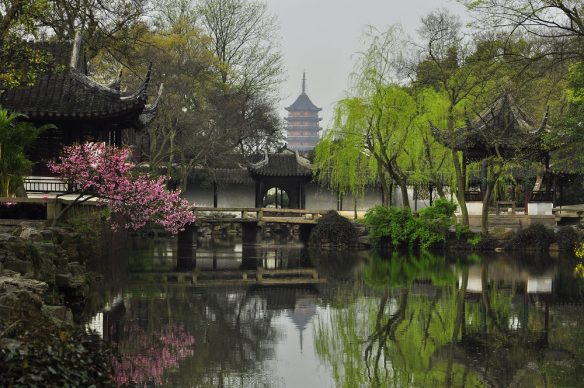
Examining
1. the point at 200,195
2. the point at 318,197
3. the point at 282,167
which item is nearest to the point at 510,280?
the point at 282,167

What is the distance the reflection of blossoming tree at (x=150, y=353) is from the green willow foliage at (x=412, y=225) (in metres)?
19.1

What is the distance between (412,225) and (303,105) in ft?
329

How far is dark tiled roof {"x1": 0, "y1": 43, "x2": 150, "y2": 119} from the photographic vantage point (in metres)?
22.3

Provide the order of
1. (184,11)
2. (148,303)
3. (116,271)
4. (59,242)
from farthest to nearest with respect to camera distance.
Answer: (184,11) < (116,271) < (59,242) < (148,303)

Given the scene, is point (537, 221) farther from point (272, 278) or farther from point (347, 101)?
point (272, 278)

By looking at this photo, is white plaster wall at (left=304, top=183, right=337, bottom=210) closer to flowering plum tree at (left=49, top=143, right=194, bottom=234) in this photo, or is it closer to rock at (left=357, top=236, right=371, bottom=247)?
rock at (left=357, top=236, right=371, bottom=247)

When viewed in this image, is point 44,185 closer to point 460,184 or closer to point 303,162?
point 460,184

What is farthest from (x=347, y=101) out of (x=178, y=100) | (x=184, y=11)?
(x=184, y=11)

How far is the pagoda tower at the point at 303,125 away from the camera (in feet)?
422

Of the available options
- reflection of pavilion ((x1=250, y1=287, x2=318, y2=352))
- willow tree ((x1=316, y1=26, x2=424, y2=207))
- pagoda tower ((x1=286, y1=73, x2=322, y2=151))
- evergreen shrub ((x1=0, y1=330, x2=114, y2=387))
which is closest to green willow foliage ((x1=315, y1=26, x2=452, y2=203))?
willow tree ((x1=316, y1=26, x2=424, y2=207))

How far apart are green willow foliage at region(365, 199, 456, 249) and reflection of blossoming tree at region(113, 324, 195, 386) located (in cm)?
1909

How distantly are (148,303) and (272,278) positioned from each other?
623cm

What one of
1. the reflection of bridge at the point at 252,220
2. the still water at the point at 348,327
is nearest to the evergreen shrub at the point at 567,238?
the still water at the point at 348,327

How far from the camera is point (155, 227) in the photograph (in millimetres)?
40156
